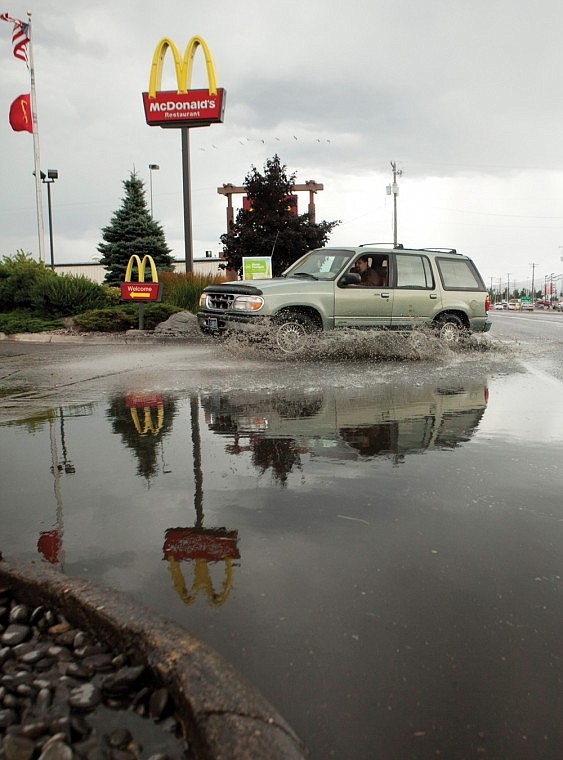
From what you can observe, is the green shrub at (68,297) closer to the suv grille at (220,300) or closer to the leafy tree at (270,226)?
the suv grille at (220,300)

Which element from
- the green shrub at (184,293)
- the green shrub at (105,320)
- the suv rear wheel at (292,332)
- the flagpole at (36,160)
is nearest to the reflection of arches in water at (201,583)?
the suv rear wheel at (292,332)

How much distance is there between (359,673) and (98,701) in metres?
0.76

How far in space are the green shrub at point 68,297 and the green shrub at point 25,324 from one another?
0.63 metres

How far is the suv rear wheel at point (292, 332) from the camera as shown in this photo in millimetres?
10938

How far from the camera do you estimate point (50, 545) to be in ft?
9.46

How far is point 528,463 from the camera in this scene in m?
4.29

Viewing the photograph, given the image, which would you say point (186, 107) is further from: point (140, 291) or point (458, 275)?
point (458, 275)

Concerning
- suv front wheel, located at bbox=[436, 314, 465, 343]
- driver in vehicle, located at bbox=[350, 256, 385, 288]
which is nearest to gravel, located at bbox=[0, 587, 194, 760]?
driver in vehicle, located at bbox=[350, 256, 385, 288]

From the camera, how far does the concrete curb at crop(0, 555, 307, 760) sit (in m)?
1.49

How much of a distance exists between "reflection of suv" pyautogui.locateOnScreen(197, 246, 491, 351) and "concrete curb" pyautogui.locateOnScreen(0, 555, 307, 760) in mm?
8623

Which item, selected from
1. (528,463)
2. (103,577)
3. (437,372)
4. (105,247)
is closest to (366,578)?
(103,577)

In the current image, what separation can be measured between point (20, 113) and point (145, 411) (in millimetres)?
30961

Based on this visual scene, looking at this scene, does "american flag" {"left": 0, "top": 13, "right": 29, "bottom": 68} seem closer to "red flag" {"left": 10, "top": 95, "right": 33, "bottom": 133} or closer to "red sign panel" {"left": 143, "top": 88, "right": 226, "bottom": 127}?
"red flag" {"left": 10, "top": 95, "right": 33, "bottom": 133}

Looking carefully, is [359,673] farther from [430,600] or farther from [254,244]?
[254,244]
